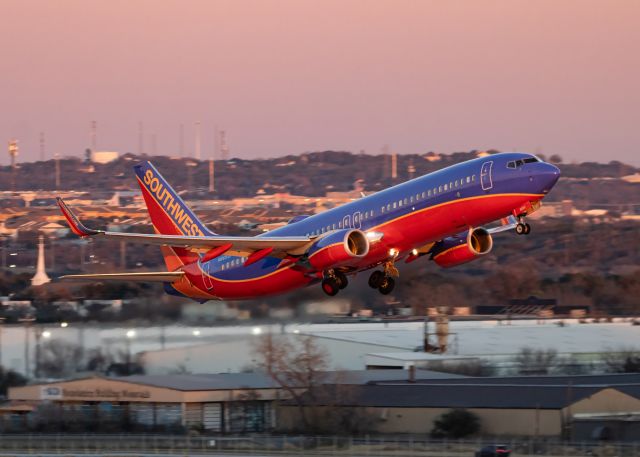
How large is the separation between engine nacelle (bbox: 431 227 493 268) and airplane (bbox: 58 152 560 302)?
0.11 ft

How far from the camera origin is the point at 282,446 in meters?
51.3

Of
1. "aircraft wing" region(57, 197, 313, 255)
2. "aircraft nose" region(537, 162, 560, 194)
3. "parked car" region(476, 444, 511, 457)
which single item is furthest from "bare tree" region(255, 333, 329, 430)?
"aircraft nose" region(537, 162, 560, 194)

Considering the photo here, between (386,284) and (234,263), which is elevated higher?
(234,263)

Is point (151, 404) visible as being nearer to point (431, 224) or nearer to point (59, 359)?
point (59, 359)

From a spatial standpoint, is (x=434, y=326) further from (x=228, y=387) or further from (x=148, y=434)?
(x=148, y=434)

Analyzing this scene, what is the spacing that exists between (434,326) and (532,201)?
2865 cm

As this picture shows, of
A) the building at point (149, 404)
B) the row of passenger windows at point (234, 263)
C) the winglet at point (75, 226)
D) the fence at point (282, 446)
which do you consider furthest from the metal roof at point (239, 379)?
the winglet at point (75, 226)

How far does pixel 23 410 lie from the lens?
2330 inches

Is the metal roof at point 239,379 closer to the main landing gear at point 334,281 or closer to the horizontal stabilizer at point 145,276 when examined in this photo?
the horizontal stabilizer at point 145,276

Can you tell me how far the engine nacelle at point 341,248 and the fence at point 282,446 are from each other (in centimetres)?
969

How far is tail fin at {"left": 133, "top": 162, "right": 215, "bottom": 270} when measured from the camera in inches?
2051

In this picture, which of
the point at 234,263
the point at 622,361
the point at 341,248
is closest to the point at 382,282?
the point at 341,248

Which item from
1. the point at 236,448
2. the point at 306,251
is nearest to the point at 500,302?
the point at 236,448

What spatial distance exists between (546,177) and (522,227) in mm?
2003
